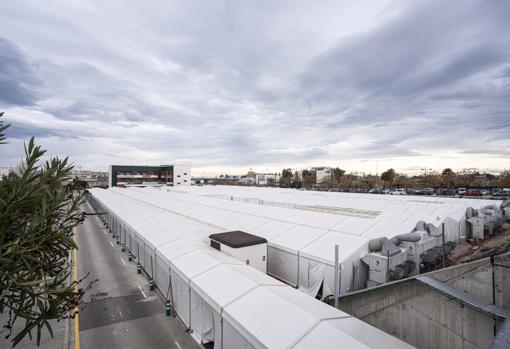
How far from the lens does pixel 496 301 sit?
8188mm

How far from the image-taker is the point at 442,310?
7.95 metres

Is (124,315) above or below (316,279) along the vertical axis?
below

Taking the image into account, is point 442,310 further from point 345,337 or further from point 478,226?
point 478,226

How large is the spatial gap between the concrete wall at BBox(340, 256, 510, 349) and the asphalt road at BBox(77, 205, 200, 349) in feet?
23.9

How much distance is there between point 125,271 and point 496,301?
19.5m

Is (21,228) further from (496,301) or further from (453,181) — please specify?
(453,181)

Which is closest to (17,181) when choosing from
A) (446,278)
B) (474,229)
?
(446,278)

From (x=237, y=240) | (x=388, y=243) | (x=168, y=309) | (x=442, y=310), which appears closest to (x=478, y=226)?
(x=388, y=243)

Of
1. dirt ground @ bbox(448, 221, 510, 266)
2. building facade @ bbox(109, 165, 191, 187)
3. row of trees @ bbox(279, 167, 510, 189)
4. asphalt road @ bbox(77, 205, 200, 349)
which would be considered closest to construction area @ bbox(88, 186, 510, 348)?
dirt ground @ bbox(448, 221, 510, 266)

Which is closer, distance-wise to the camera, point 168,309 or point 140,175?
point 168,309

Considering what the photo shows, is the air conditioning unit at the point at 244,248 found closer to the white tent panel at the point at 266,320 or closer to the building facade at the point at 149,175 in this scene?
the white tent panel at the point at 266,320

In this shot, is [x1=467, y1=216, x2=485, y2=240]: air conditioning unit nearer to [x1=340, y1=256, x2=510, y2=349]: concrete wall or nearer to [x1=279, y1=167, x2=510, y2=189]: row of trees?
[x1=340, y1=256, x2=510, y2=349]: concrete wall

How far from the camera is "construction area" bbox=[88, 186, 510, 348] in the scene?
7.25 m

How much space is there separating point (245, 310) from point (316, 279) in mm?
5783
